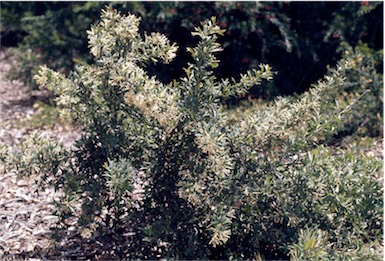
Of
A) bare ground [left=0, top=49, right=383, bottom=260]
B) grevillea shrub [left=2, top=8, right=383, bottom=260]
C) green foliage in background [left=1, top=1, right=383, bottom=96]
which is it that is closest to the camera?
grevillea shrub [left=2, top=8, right=383, bottom=260]

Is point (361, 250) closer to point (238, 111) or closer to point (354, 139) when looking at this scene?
point (354, 139)

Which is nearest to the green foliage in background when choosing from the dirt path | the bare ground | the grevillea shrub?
the dirt path

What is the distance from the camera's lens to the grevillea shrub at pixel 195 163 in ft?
9.33

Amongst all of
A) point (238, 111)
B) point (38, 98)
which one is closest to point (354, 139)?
point (238, 111)

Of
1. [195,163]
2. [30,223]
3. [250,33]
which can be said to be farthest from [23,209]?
[250,33]

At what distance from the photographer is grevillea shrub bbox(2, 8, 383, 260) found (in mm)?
2844

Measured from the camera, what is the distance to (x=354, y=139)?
17.0ft

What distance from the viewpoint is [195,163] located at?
2.88 m

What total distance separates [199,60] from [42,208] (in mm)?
1754

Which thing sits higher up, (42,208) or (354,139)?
(354,139)

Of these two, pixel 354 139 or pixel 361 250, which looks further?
pixel 354 139

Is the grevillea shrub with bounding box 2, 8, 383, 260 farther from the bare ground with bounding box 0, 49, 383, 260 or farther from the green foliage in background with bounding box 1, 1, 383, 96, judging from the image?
the green foliage in background with bounding box 1, 1, 383, 96

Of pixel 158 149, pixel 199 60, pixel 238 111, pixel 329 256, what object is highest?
pixel 238 111

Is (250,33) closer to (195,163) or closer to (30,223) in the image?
(30,223)
